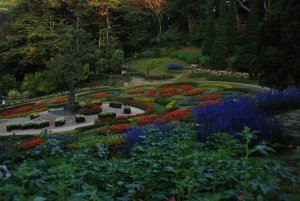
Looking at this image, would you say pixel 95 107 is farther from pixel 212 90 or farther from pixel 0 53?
pixel 0 53

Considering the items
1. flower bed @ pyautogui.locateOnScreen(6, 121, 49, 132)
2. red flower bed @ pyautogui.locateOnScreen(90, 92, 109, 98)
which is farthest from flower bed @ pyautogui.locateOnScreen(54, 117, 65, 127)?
red flower bed @ pyautogui.locateOnScreen(90, 92, 109, 98)

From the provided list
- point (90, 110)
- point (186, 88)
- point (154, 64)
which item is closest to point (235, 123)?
point (90, 110)

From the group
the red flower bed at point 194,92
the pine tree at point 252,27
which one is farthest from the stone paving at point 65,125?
the pine tree at point 252,27

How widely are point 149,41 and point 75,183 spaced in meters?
48.1

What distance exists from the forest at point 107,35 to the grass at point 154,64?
1587 millimetres

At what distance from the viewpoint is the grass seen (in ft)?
132

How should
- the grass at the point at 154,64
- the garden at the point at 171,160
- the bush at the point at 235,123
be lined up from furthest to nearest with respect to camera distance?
the grass at the point at 154,64 < the bush at the point at 235,123 < the garden at the point at 171,160

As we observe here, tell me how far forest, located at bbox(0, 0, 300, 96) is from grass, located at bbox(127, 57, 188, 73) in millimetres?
1587

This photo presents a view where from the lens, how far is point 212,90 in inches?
951

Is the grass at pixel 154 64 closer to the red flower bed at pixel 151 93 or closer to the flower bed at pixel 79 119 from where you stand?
the red flower bed at pixel 151 93

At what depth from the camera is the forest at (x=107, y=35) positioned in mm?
33250

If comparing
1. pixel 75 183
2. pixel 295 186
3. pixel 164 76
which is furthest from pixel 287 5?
pixel 164 76

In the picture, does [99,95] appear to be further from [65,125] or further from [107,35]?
[107,35]

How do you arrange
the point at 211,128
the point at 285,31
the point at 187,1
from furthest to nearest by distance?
the point at 187,1 → the point at 285,31 → the point at 211,128
